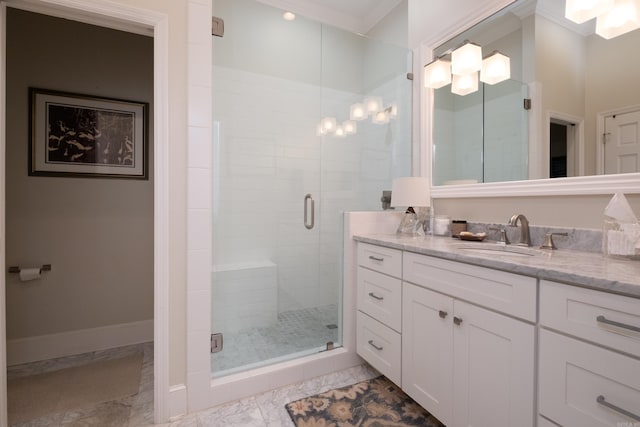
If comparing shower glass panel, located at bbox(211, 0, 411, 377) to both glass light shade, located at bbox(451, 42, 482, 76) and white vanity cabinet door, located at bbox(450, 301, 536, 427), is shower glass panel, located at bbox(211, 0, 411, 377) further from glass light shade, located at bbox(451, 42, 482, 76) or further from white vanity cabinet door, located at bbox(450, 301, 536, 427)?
white vanity cabinet door, located at bbox(450, 301, 536, 427)

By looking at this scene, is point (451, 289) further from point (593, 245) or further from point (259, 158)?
point (259, 158)

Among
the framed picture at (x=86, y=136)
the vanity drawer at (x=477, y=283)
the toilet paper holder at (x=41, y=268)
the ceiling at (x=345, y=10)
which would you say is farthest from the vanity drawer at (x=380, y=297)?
the ceiling at (x=345, y=10)

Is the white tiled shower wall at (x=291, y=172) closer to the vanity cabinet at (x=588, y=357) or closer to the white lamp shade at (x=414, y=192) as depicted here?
the white lamp shade at (x=414, y=192)

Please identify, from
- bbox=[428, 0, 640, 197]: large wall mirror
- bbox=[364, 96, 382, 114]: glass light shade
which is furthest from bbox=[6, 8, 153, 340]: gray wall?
bbox=[428, 0, 640, 197]: large wall mirror

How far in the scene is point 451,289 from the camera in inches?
49.1

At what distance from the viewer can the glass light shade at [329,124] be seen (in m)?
2.23

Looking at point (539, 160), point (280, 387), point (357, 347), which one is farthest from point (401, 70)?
point (280, 387)

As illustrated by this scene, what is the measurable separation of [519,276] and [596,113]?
95cm

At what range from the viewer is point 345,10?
9.34 ft

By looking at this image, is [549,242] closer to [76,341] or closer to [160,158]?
[160,158]

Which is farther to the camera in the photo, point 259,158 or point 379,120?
point 379,120

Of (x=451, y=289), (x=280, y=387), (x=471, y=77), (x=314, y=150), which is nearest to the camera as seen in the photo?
(x=451, y=289)

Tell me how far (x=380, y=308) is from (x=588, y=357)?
0.97m

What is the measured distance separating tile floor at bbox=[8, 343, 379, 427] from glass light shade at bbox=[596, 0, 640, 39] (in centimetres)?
214
